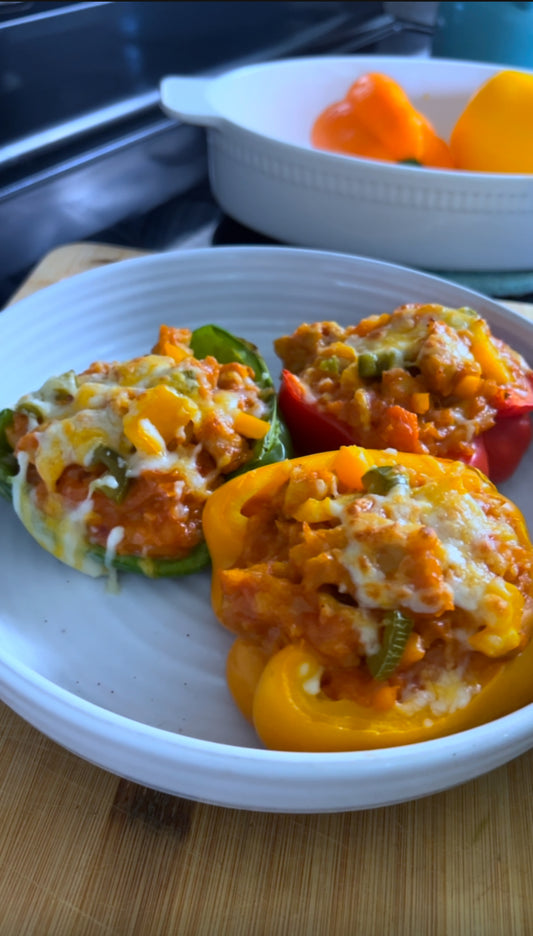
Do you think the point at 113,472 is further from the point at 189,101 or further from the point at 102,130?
the point at 102,130

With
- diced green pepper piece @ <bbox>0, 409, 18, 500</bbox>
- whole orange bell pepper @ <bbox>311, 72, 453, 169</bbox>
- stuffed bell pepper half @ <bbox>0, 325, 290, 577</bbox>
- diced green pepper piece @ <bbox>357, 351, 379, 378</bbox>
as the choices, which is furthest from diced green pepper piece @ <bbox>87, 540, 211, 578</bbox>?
whole orange bell pepper @ <bbox>311, 72, 453, 169</bbox>

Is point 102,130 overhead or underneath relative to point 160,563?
overhead

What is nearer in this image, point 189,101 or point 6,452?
point 6,452

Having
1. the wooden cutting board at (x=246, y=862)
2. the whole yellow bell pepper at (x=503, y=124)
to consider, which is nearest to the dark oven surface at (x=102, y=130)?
the whole yellow bell pepper at (x=503, y=124)

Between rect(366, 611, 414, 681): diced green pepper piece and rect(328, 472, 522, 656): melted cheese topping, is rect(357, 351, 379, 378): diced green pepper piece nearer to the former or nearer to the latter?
rect(328, 472, 522, 656): melted cheese topping

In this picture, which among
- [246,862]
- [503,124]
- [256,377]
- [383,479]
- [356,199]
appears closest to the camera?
[246,862]

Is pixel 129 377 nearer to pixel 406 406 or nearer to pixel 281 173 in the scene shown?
pixel 406 406

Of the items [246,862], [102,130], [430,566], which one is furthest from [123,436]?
[102,130]

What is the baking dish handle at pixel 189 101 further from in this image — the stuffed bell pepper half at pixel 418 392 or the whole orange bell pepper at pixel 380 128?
the stuffed bell pepper half at pixel 418 392
